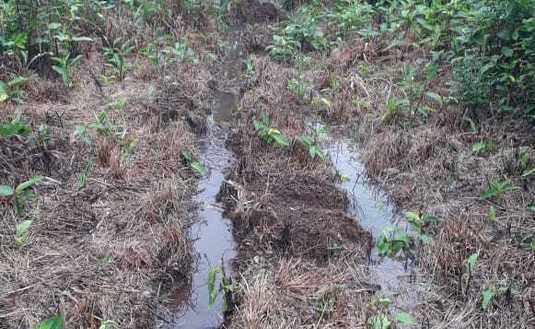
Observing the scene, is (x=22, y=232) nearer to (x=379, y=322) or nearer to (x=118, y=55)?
(x=379, y=322)

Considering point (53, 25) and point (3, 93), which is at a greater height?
point (53, 25)

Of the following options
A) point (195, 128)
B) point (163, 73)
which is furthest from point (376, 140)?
point (163, 73)

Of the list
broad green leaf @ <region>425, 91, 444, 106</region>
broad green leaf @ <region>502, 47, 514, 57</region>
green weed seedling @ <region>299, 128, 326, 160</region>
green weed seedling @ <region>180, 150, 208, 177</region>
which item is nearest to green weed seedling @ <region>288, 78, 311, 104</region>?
green weed seedling @ <region>299, 128, 326, 160</region>

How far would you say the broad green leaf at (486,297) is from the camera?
3.12 meters

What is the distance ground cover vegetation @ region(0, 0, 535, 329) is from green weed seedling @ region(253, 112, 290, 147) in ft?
0.07

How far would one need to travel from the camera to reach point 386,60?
6586 mm

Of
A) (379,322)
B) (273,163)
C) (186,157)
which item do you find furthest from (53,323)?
(273,163)

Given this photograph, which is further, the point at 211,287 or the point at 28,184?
the point at 28,184

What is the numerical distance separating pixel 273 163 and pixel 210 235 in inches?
39.6

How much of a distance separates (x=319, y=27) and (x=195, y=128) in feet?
10.6

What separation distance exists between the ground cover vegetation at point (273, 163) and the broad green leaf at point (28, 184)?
2 cm

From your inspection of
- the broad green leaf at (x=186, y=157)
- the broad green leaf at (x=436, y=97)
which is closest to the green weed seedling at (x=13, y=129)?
the broad green leaf at (x=186, y=157)

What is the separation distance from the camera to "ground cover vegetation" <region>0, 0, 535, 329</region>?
3.21 m

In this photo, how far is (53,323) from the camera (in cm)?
267
